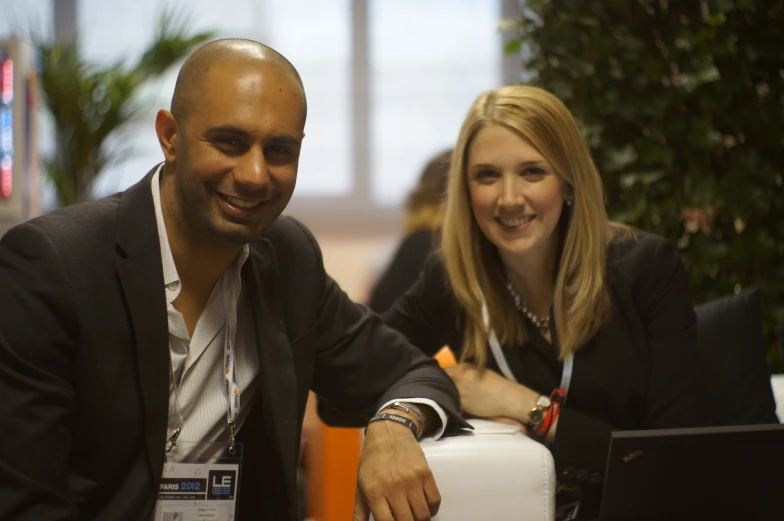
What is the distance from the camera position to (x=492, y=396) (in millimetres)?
1918

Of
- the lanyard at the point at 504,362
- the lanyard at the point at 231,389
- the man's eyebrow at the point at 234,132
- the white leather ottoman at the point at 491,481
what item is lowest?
the white leather ottoman at the point at 491,481

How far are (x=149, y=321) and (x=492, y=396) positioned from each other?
0.83 metres

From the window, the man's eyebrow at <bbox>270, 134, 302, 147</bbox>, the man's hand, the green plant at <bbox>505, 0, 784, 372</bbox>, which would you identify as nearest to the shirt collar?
the man's eyebrow at <bbox>270, 134, 302, 147</bbox>

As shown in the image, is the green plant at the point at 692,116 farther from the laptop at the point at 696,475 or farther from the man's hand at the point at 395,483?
the man's hand at the point at 395,483

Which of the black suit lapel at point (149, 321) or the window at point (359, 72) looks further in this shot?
the window at point (359, 72)

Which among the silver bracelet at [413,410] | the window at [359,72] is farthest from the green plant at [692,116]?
the window at [359,72]

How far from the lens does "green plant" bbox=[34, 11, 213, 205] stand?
14.7ft

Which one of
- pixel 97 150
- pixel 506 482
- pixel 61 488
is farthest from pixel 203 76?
pixel 97 150

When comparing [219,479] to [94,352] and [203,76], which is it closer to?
[94,352]

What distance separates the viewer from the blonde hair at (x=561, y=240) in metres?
1.97

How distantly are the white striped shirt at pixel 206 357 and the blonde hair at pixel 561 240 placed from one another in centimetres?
62

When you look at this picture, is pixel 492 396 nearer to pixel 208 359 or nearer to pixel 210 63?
pixel 208 359

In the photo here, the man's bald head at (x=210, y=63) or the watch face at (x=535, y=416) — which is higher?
the man's bald head at (x=210, y=63)

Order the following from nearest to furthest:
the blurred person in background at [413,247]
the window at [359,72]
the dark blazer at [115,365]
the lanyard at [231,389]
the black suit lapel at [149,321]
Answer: the dark blazer at [115,365], the black suit lapel at [149,321], the lanyard at [231,389], the blurred person in background at [413,247], the window at [359,72]
